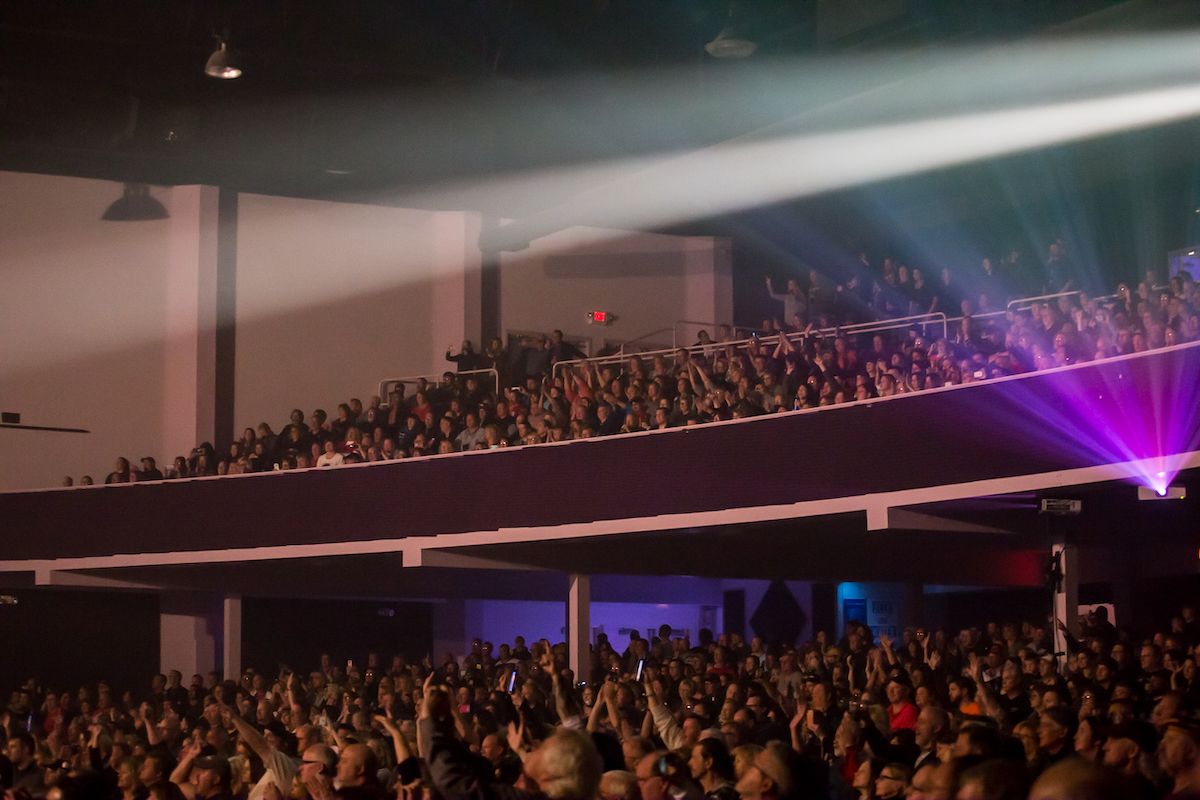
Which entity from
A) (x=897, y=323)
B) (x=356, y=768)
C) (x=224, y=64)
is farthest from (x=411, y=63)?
(x=356, y=768)

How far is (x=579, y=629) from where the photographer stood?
58.4 ft

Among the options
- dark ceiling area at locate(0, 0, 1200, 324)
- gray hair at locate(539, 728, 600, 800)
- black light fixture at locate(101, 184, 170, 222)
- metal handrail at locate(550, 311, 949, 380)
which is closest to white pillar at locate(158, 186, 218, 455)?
black light fixture at locate(101, 184, 170, 222)

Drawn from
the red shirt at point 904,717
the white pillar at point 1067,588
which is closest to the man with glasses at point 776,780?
the red shirt at point 904,717

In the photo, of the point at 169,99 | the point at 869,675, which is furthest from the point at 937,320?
the point at 169,99

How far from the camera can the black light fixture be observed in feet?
74.0

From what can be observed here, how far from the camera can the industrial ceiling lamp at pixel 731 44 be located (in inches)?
593

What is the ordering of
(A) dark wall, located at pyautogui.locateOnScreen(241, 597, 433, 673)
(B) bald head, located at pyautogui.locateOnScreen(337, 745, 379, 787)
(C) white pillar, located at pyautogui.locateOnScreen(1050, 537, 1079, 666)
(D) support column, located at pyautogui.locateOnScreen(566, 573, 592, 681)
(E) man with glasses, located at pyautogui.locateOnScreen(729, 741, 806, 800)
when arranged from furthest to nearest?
(A) dark wall, located at pyautogui.locateOnScreen(241, 597, 433, 673) → (D) support column, located at pyautogui.locateOnScreen(566, 573, 592, 681) → (C) white pillar, located at pyautogui.locateOnScreen(1050, 537, 1079, 666) → (B) bald head, located at pyautogui.locateOnScreen(337, 745, 379, 787) → (E) man with glasses, located at pyautogui.locateOnScreen(729, 741, 806, 800)

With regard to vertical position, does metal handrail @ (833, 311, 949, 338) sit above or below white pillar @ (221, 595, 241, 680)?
above

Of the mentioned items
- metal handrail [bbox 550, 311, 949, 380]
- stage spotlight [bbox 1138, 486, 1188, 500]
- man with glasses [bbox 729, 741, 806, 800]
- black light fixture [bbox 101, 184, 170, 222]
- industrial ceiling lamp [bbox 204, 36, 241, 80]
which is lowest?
man with glasses [bbox 729, 741, 806, 800]

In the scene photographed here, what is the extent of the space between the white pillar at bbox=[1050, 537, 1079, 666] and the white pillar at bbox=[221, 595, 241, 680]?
11.4 meters

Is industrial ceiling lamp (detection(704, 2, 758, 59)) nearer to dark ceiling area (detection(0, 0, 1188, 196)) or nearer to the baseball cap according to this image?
dark ceiling area (detection(0, 0, 1188, 196))

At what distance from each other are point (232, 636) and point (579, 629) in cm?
598

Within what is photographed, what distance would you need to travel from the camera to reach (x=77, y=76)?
1803cm

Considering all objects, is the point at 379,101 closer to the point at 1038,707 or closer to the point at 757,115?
the point at 757,115
